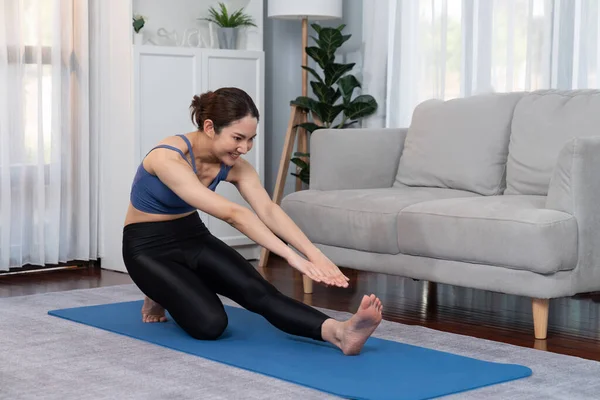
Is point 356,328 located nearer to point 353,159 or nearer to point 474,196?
point 474,196

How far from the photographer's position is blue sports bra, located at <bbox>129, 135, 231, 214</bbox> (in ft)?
10.4

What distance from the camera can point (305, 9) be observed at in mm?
5164

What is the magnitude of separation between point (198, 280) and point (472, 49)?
91.9 inches

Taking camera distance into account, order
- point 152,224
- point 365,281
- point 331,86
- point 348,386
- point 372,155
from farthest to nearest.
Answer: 1. point 331,86
2. point 365,281
3. point 372,155
4. point 152,224
5. point 348,386

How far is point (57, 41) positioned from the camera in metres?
4.91

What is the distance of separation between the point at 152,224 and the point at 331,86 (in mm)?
2532

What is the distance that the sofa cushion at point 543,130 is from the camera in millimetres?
3705

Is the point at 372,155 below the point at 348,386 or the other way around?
the other way around

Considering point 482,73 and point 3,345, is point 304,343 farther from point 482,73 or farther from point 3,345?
point 482,73

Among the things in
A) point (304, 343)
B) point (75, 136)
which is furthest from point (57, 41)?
point (304, 343)

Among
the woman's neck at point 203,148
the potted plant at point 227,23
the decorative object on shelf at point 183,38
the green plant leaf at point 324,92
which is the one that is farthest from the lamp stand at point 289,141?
the woman's neck at point 203,148

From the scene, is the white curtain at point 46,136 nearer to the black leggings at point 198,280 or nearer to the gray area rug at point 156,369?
the gray area rug at point 156,369

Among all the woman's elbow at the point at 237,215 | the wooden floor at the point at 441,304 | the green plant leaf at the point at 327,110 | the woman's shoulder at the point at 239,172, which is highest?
the green plant leaf at the point at 327,110

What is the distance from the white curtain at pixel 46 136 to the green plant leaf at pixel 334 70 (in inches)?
51.2
